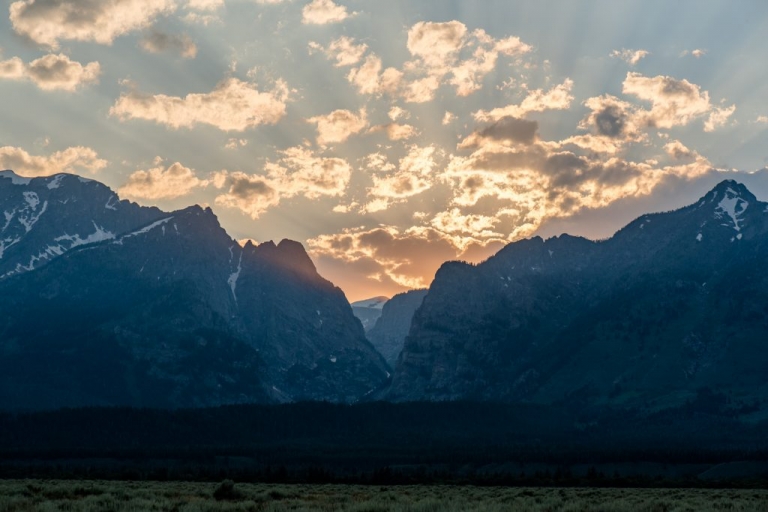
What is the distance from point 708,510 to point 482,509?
579 inches

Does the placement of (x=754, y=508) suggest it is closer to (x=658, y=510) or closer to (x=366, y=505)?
(x=658, y=510)

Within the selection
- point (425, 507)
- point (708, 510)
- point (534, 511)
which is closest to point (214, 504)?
point (425, 507)

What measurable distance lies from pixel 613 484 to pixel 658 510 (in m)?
116

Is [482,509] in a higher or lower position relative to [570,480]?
higher

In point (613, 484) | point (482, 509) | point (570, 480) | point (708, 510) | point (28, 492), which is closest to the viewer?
point (482, 509)

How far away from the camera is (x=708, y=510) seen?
161ft

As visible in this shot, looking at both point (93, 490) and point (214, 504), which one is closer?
point (214, 504)

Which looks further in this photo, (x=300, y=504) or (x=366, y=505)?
(x=300, y=504)

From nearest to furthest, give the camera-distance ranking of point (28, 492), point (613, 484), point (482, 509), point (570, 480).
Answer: point (482, 509)
point (28, 492)
point (613, 484)
point (570, 480)

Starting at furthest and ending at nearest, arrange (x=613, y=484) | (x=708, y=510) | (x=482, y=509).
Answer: (x=613, y=484) < (x=708, y=510) < (x=482, y=509)

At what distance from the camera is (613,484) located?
158 m

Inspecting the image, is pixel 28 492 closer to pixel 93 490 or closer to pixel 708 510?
pixel 93 490

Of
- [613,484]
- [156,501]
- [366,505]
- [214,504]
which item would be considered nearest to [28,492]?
[156,501]

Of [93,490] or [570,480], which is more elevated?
[93,490]
